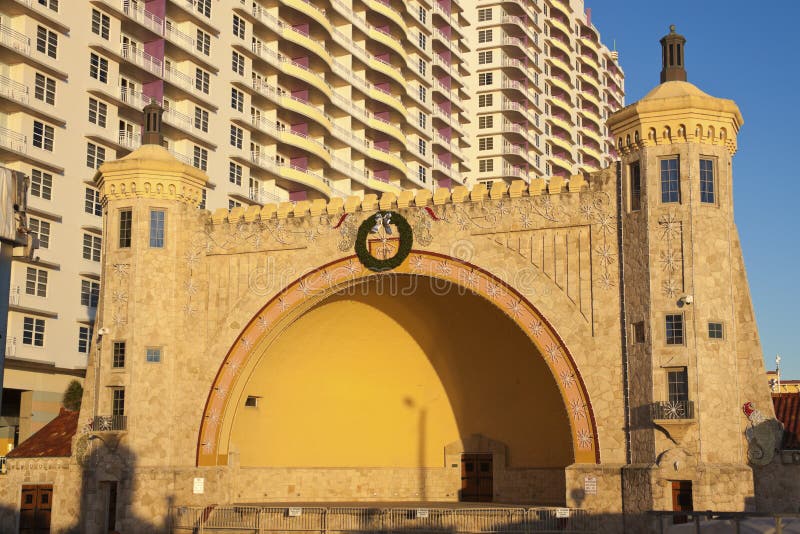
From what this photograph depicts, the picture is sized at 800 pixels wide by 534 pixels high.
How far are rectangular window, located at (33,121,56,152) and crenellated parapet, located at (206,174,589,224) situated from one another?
2125cm

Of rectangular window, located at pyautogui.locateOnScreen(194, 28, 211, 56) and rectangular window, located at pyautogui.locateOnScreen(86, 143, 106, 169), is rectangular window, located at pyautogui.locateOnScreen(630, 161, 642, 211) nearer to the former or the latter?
rectangular window, located at pyautogui.locateOnScreen(86, 143, 106, 169)

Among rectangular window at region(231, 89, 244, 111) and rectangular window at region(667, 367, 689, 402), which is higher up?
rectangular window at region(231, 89, 244, 111)

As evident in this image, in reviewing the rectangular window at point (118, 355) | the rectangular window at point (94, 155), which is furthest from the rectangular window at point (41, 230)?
the rectangular window at point (118, 355)

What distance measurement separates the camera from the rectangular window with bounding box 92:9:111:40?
64.6m

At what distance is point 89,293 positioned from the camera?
6225cm

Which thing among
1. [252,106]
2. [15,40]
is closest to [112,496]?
[15,40]

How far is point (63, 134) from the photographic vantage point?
201ft

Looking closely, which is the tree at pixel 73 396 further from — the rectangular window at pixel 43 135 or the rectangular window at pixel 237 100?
the rectangular window at pixel 237 100

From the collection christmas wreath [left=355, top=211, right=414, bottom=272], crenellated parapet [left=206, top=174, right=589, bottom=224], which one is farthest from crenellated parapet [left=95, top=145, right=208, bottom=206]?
christmas wreath [left=355, top=211, right=414, bottom=272]

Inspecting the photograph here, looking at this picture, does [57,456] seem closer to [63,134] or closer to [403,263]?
[403,263]

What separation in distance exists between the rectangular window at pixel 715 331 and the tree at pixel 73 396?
37494 millimetres

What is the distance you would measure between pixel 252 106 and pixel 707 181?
171 feet

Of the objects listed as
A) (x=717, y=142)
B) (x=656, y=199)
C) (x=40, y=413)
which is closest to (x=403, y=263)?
(x=656, y=199)

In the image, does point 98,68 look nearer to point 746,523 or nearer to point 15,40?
point 15,40
